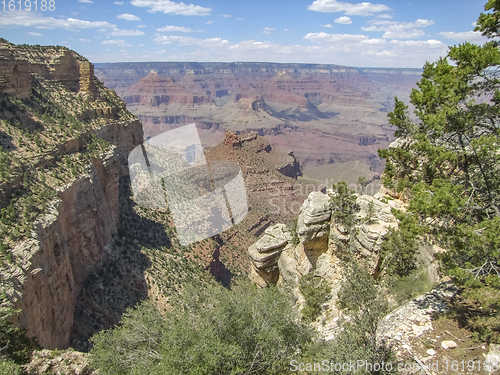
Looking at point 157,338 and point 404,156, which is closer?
point 157,338

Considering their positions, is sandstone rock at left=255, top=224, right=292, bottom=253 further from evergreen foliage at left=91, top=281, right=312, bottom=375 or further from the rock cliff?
the rock cliff

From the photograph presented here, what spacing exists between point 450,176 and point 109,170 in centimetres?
2449

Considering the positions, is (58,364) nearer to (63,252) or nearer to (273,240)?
(63,252)

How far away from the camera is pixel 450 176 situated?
483 inches

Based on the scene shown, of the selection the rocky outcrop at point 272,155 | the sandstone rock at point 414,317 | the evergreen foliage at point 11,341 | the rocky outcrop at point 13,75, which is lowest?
the rocky outcrop at point 272,155

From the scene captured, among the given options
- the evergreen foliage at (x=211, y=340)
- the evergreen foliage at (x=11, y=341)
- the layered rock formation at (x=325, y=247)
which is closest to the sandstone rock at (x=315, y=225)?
the layered rock formation at (x=325, y=247)

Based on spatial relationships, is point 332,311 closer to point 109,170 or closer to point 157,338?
point 157,338

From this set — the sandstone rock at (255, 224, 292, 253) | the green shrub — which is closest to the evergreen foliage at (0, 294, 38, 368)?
the sandstone rock at (255, 224, 292, 253)

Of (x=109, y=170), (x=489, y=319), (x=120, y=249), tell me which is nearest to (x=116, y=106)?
(x=109, y=170)

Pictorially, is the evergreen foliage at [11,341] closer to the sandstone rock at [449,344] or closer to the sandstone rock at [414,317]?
the sandstone rock at [414,317]

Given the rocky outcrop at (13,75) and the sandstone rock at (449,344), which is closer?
the sandstone rock at (449,344)

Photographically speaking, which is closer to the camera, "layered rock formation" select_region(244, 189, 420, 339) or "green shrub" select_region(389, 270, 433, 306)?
"green shrub" select_region(389, 270, 433, 306)

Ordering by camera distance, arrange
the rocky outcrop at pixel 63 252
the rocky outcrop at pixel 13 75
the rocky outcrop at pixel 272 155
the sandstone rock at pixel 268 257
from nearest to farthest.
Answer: the rocky outcrop at pixel 63 252 < the sandstone rock at pixel 268 257 < the rocky outcrop at pixel 13 75 < the rocky outcrop at pixel 272 155

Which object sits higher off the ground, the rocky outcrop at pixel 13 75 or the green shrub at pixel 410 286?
the rocky outcrop at pixel 13 75
